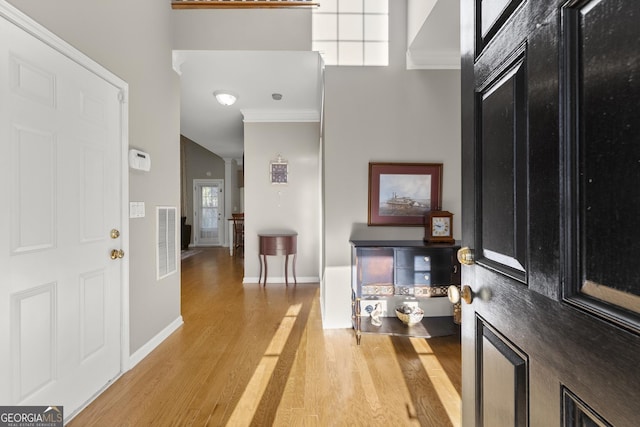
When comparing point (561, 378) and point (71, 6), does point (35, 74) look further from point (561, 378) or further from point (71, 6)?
point (561, 378)

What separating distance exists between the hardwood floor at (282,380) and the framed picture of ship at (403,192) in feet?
3.60

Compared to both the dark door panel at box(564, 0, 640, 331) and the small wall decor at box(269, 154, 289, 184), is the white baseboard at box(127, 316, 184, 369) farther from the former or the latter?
the dark door panel at box(564, 0, 640, 331)

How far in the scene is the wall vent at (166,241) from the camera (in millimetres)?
2609

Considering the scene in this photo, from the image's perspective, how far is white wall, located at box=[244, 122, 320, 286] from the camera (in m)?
4.81

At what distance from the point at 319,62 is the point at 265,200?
2338 mm

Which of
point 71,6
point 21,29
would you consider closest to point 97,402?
point 21,29

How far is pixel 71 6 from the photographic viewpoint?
1.70 metres

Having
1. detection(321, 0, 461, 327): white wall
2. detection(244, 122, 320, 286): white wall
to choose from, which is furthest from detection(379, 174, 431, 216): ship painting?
detection(244, 122, 320, 286): white wall

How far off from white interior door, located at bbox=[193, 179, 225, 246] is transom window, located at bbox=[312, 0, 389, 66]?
23.4 feet

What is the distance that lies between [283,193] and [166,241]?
233 cm

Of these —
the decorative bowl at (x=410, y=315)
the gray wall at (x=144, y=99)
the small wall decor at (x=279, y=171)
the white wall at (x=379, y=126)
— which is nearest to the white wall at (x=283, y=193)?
the small wall decor at (x=279, y=171)

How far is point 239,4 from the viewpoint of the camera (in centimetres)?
287

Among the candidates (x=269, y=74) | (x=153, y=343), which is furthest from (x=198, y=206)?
(x=153, y=343)

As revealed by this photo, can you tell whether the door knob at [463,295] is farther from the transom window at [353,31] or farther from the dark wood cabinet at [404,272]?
the transom window at [353,31]
